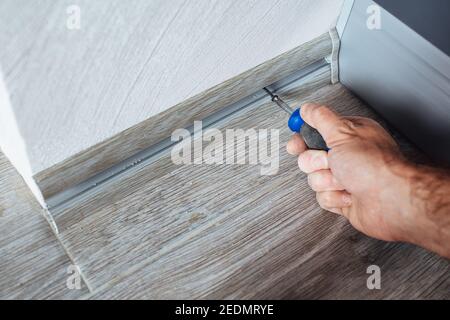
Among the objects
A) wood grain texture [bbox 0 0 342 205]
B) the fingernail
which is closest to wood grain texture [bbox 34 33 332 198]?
wood grain texture [bbox 0 0 342 205]

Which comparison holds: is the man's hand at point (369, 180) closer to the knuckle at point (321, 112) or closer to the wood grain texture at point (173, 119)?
the knuckle at point (321, 112)

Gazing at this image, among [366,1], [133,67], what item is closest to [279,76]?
[366,1]

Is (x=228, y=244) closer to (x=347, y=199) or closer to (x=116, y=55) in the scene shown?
(x=347, y=199)

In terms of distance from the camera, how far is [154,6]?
0.47m

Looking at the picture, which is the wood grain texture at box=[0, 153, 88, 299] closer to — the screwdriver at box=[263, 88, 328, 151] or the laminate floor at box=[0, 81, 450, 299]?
the laminate floor at box=[0, 81, 450, 299]

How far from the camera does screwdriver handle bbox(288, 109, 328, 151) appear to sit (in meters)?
0.57

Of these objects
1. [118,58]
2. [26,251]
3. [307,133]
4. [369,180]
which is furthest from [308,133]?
[26,251]

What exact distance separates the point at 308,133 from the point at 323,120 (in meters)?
0.04

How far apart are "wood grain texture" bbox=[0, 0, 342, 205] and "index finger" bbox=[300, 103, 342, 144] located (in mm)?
132

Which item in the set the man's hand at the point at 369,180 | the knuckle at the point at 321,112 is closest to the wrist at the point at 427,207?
the man's hand at the point at 369,180

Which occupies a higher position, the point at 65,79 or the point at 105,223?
the point at 65,79

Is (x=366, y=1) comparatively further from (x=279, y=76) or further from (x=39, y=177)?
(x=39, y=177)

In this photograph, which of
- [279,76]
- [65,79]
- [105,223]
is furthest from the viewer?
[279,76]

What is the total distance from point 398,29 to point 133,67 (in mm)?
343
